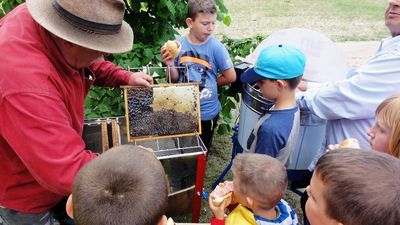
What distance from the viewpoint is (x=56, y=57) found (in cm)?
183

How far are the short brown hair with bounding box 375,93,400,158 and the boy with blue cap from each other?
644 millimetres

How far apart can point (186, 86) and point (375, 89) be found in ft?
4.37

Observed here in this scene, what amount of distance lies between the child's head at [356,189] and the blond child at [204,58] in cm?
209

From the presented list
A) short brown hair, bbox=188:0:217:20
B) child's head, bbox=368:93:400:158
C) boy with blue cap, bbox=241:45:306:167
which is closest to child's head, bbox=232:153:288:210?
boy with blue cap, bbox=241:45:306:167

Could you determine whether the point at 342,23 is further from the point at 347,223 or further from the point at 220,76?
the point at 347,223

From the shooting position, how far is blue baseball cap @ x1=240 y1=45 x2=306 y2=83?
8.40 ft

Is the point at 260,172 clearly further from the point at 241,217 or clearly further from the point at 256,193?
the point at 241,217

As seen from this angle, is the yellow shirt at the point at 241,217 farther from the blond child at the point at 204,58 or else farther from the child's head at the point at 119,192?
the blond child at the point at 204,58

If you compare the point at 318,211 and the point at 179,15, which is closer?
the point at 318,211

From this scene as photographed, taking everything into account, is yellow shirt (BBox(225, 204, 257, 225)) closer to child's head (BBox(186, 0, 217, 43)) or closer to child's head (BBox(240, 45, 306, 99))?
child's head (BBox(240, 45, 306, 99))

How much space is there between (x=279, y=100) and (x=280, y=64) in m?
0.27

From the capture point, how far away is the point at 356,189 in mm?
1346

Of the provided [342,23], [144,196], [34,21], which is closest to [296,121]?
[144,196]

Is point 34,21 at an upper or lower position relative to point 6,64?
upper
